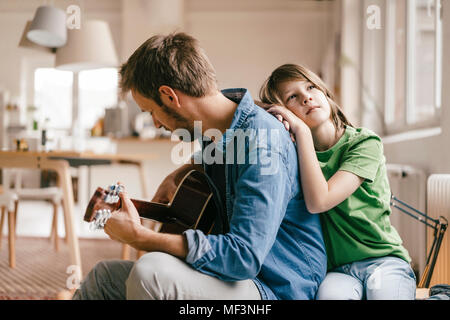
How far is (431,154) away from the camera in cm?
184

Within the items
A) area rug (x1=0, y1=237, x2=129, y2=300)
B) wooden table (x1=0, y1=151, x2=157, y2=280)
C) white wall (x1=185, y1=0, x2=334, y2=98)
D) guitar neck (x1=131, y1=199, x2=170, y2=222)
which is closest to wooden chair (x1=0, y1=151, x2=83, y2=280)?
wooden table (x1=0, y1=151, x2=157, y2=280)

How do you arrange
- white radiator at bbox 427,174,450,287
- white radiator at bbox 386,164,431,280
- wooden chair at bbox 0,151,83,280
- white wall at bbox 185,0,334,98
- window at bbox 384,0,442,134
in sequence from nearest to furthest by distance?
white radiator at bbox 427,174,450,287
white radiator at bbox 386,164,431,280
wooden chair at bbox 0,151,83,280
window at bbox 384,0,442,134
white wall at bbox 185,0,334,98

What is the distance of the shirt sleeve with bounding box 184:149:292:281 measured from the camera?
71 centimetres

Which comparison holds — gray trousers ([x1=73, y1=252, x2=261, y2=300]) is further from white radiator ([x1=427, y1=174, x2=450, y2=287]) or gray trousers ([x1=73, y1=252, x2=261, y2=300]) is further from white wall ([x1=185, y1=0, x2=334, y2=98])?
white wall ([x1=185, y1=0, x2=334, y2=98])

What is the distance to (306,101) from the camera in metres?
1.02

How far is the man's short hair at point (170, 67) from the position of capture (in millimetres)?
841

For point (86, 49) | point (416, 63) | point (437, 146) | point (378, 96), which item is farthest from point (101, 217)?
point (378, 96)

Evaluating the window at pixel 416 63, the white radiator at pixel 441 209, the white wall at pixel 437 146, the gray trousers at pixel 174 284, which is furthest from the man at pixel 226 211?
the window at pixel 416 63

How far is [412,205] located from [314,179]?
1.47 meters

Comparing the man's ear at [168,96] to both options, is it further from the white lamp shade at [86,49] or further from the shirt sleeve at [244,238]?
the white lamp shade at [86,49]

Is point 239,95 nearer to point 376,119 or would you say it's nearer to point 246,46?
point 376,119

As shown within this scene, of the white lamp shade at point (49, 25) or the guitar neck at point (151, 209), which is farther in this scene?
the white lamp shade at point (49, 25)

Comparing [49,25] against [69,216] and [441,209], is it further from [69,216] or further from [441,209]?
[441,209]

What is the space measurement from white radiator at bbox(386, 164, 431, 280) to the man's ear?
1.36m
